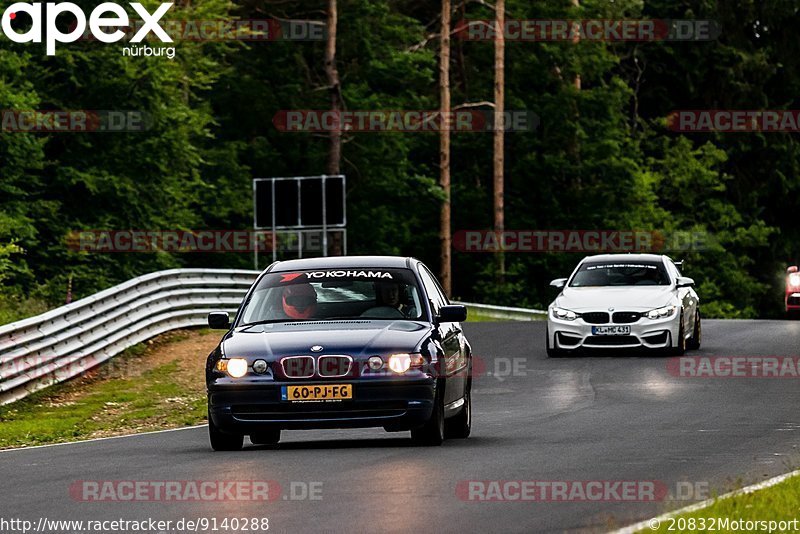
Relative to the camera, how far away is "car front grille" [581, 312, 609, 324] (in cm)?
2634

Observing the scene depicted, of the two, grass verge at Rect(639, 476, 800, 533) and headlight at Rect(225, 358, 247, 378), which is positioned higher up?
headlight at Rect(225, 358, 247, 378)

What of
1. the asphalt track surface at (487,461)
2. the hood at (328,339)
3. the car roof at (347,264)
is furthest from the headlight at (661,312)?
the hood at (328,339)

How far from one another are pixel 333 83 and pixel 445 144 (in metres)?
5.44

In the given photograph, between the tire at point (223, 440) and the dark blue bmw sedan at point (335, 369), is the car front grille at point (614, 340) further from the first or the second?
the tire at point (223, 440)

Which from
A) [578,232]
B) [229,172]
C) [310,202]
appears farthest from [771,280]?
[310,202]

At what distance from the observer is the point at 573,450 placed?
14328mm

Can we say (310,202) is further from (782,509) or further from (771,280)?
(771,280)

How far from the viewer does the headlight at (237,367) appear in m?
14.3

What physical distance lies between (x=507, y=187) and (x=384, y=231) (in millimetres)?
7815

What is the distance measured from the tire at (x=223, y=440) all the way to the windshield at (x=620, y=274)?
1322 cm

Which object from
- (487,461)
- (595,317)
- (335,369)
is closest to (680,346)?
(595,317)

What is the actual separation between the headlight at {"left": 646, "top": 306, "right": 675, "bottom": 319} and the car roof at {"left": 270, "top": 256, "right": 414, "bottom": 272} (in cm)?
1106

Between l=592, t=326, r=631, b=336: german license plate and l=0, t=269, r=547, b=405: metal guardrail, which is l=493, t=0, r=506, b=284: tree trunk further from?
l=592, t=326, r=631, b=336: german license plate

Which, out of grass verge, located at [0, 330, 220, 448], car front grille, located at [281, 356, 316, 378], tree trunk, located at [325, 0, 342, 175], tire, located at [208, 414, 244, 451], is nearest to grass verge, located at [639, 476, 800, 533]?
car front grille, located at [281, 356, 316, 378]
